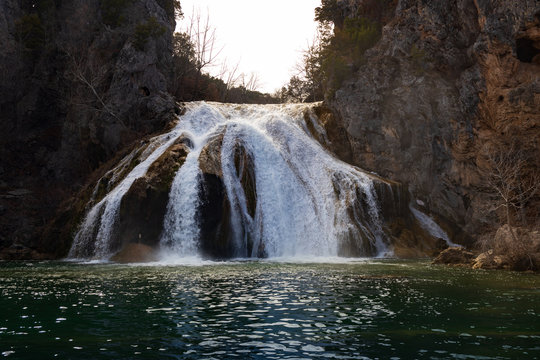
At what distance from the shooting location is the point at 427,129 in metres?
33.1

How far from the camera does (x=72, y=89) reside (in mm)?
41906

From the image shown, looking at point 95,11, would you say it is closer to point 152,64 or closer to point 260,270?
point 152,64

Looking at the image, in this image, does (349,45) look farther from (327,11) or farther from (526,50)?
(526,50)

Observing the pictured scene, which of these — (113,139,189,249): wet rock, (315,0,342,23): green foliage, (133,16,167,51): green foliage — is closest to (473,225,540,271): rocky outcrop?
(113,139,189,249): wet rock

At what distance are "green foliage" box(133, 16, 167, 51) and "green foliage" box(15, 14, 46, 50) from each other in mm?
9322

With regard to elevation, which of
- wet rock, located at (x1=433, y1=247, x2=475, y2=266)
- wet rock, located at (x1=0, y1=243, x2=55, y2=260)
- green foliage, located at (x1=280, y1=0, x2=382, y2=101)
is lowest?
wet rock, located at (x1=0, y1=243, x2=55, y2=260)

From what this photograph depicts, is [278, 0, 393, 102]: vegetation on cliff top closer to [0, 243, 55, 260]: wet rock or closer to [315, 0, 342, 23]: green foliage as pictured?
[315, 0, 342, 23]: green foliage

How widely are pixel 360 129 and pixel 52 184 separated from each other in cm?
2549

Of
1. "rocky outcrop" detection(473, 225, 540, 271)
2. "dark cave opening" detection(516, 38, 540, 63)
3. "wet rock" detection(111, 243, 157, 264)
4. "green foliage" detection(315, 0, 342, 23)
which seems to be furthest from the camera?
"green foliage" detection(315, 0, 342, 23)

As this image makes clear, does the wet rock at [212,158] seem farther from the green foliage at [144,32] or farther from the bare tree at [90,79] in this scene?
the green foliage at [144,32]

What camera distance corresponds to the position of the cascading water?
2673 centimetres

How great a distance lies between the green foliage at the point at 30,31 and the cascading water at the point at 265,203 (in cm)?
1756

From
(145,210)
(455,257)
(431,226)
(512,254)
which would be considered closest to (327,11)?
(431,226)

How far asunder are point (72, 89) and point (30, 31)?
643 cm
